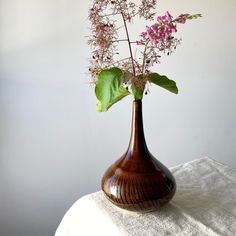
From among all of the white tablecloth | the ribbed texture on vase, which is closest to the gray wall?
the white tablecloth

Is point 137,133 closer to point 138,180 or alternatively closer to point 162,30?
point 138,180

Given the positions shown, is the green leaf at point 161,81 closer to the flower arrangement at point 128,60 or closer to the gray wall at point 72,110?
the flower arrangement at point 128,60

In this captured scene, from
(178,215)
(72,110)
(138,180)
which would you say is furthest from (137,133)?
(72,110)

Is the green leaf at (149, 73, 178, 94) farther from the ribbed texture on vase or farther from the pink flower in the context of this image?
the ribbed texture on vase

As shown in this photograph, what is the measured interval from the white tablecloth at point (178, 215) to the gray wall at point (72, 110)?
0.47 metres

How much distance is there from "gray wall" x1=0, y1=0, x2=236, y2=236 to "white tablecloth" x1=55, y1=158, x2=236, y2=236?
47 centimetres

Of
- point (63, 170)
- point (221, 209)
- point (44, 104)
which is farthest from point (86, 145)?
point (221, 209)

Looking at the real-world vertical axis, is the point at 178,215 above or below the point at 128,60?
below

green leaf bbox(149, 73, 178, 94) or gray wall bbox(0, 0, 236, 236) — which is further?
gray wall bbox(0, 0, 236, 236)

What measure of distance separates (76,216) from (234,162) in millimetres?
1059

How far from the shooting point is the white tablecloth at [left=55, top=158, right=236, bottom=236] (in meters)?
0.77

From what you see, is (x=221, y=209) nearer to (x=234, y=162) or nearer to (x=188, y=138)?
(x=188, y=138)

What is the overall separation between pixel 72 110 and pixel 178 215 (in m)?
0.67

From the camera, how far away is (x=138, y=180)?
775 millimetres
